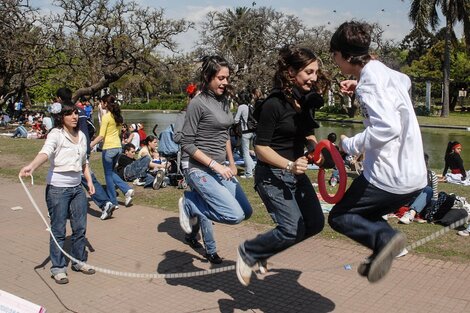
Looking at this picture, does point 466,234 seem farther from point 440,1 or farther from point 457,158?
point 440,1

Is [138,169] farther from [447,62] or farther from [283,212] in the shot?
[447,62]

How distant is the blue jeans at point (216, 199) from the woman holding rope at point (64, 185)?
1204mm

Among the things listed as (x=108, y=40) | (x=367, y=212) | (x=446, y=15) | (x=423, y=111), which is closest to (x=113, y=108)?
(x=367, y=212)

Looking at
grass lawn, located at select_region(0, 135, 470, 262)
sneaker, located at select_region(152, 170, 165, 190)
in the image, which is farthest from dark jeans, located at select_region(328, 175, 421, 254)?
sneaker, located at select_region(152, 170, 165, 190)

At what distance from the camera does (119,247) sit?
6664 millimetres

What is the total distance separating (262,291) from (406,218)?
3.22m

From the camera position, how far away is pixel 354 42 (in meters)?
3.71

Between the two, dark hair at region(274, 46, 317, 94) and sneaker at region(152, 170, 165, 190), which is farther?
sneaker at region(152, 170, 165, 190)

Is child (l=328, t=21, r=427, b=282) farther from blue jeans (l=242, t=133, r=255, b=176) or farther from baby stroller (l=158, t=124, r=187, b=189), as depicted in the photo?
blue jeans (l=242, t=133, r=255, b=176)

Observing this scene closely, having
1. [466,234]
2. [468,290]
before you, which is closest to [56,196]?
[468,290]

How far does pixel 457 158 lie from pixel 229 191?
9239 millimetres

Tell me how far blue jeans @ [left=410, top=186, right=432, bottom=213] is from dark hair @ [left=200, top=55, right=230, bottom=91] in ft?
12.4

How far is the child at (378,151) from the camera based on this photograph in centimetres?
346

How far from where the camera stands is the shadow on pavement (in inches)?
185
